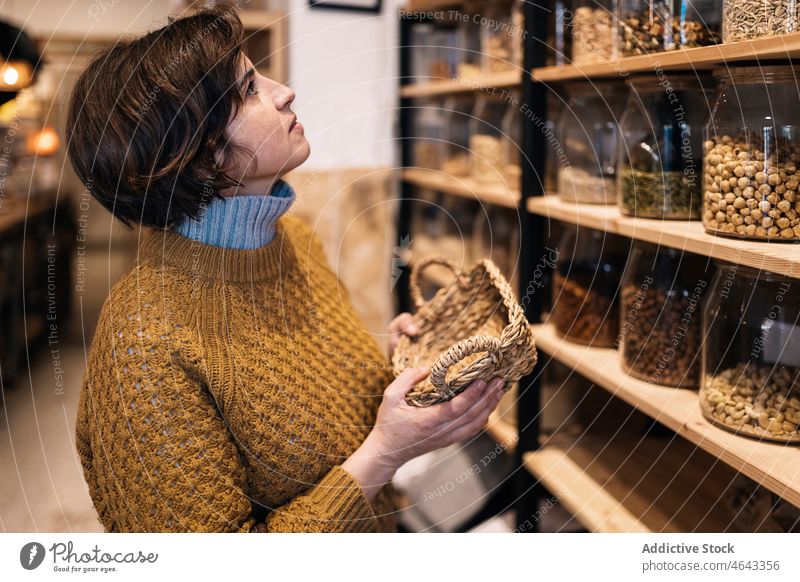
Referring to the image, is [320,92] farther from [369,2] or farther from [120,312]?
[120,312]

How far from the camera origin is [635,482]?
1.18m

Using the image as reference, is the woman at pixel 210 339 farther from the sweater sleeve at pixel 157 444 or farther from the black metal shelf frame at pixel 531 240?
the black metal shelf frame at pixel 531 240

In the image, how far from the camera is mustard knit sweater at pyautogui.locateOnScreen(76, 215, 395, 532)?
78 cm

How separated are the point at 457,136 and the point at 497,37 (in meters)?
0.31

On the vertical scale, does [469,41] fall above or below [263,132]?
above

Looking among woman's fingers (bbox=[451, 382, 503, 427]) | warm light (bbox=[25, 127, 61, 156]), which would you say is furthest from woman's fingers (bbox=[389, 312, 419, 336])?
warm light (bbox=[25, 127, 61, 156])

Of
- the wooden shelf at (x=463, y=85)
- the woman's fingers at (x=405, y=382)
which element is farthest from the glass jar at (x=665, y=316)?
the wooden shelf at (x=463, y=85)

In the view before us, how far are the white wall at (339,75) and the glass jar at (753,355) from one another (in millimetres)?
958

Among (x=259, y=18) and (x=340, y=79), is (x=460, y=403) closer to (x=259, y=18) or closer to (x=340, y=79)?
(x=259, y=18)

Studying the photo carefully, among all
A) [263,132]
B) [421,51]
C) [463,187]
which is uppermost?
[421,51]

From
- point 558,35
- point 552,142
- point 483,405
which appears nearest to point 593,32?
point 558,35

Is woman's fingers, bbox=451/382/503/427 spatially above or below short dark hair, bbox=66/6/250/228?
below

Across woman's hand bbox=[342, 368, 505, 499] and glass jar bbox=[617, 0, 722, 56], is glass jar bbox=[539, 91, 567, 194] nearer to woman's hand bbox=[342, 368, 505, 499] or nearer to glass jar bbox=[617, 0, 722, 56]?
glass jar bbox=[617, 0, 722, 56]

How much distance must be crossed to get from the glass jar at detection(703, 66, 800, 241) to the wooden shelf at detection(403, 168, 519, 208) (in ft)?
1.89
